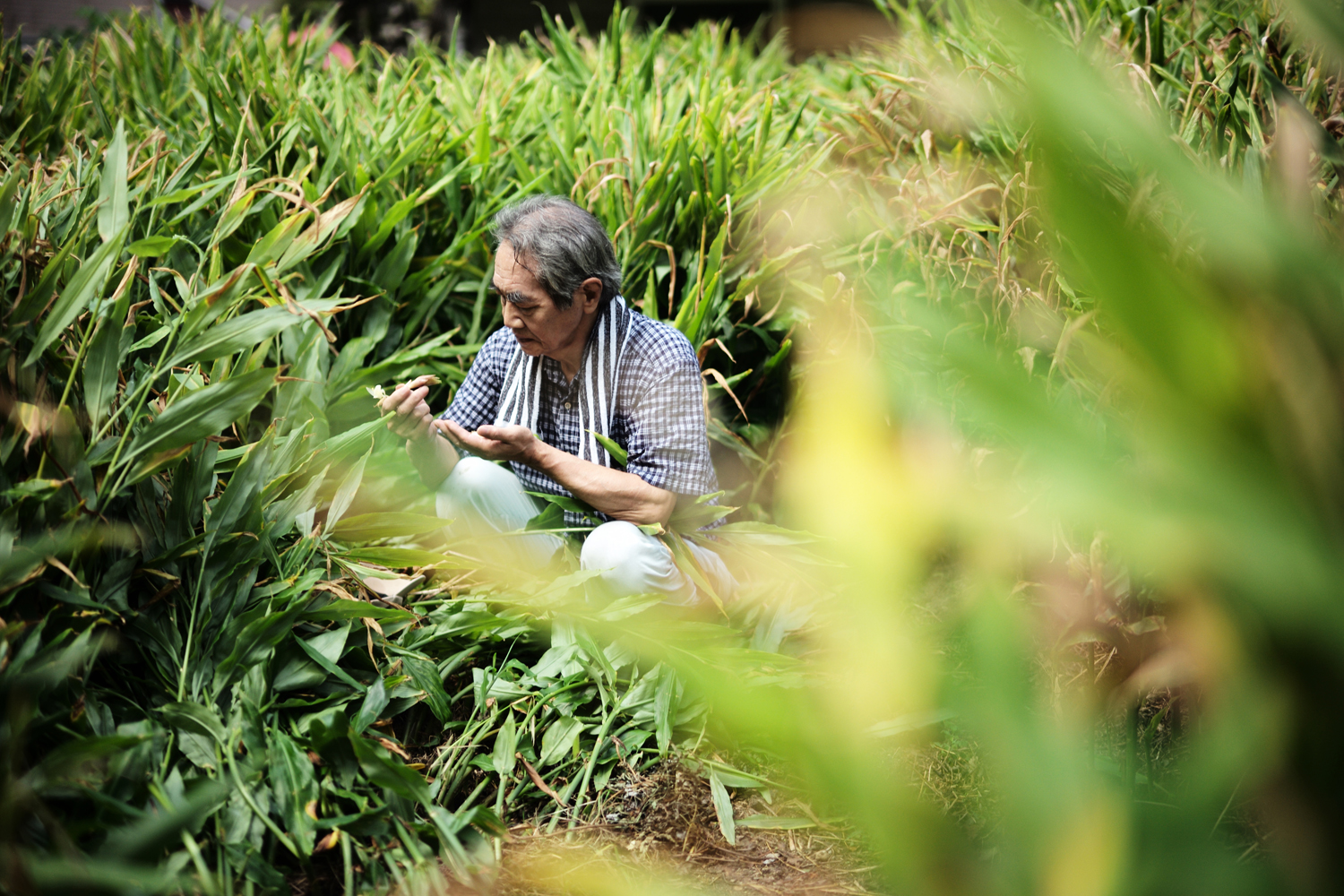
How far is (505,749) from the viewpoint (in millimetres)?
1604

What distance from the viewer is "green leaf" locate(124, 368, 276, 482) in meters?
1.32

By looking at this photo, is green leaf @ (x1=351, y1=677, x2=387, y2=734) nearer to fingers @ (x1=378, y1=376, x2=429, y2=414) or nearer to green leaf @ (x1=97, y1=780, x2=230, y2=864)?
green leaf @ (x1=97, y1=780, x2=230, y2=864)

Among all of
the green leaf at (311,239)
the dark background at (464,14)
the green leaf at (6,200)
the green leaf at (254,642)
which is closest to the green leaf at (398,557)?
the green leaf at (254,642)

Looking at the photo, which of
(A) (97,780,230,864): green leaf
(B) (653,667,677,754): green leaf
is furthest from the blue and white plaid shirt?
(A) (97,780,230,864): green leaf

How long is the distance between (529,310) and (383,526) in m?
0.62

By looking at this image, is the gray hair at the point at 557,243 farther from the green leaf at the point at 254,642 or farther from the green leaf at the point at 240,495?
the green leaf at the point at 254,642

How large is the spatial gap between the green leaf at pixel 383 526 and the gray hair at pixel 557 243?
2.06 feet

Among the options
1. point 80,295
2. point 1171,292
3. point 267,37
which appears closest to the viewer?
point 1171,292

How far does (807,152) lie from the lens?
2.97 meters

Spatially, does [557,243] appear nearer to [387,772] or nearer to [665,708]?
[665,708]

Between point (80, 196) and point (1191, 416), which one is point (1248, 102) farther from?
point (80, 196)

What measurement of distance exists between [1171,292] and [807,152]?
110 inches

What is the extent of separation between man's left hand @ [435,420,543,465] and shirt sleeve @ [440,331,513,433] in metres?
0.29

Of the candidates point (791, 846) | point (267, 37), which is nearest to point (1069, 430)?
point (791, 846)
